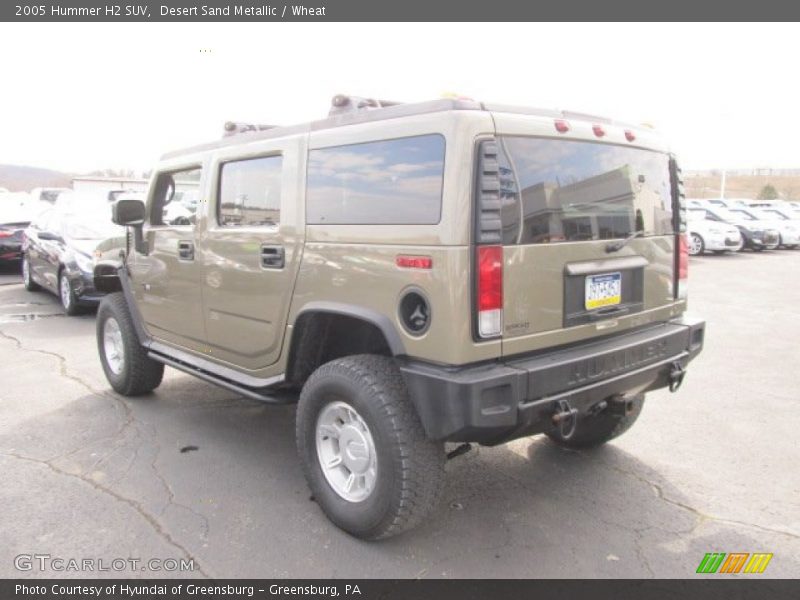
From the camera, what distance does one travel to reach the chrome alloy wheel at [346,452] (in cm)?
307

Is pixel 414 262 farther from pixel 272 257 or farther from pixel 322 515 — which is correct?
pixel 322 515

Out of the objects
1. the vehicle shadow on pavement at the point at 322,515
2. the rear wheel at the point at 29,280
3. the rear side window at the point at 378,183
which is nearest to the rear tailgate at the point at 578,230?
the rear side window at the point at 378,183

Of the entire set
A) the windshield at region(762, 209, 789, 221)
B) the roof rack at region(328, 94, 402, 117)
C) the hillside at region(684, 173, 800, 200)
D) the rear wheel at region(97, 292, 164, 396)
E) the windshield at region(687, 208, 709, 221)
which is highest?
the hillside at region(684, 173, 800, 200)

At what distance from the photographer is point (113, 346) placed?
18.3 ft

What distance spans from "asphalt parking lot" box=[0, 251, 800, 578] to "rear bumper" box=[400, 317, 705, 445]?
2.30 feet

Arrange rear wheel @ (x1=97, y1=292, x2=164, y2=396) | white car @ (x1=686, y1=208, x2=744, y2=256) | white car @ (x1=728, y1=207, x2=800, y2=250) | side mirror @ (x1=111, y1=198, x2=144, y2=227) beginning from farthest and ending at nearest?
white car @ (x1=728, y1=207, x2=800, y2=250) < white car @ (x1=686, y1=208, x2=744, y2=256) < rear wheel @ (x1=97, y1=292, x2=164, y2=396) < side mirror @ (x1=111, y1=198, x2=144, y2=227)

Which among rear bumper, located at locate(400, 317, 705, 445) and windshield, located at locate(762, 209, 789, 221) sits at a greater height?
windshield, located at locate(762, 209, 789, 221)

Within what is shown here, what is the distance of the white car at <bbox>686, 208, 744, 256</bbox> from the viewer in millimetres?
18344

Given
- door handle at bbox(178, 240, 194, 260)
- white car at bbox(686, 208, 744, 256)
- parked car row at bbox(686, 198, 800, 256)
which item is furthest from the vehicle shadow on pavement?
white car at bbox(686, 208, 744, 256)

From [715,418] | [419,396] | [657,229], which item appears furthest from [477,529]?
[715,418]

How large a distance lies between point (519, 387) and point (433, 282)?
23.4 inches

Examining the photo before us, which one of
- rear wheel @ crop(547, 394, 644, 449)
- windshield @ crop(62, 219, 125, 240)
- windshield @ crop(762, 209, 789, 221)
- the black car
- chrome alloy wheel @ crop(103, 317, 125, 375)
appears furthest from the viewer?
windshield @ crop(762, 209, 789, 221)

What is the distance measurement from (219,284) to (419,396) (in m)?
1.85

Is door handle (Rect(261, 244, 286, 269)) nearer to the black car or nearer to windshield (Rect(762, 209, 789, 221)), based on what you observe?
the black car
